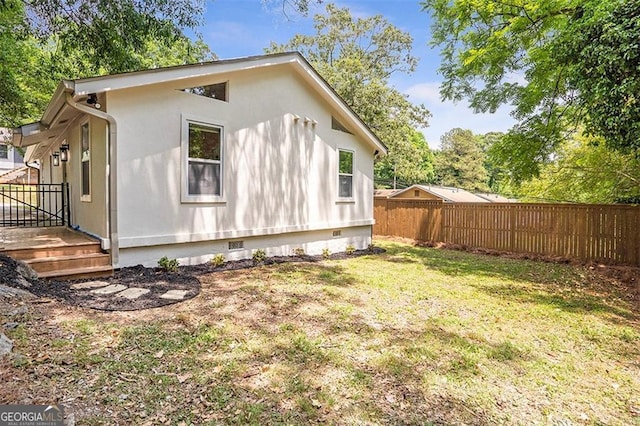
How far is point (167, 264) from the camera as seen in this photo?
6.40 meters

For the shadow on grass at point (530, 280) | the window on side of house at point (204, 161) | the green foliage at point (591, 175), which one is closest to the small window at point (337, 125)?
the window on side of house at point (204, 161)

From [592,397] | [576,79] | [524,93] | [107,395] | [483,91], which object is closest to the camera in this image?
[107,395]

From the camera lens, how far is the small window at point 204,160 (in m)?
6.78

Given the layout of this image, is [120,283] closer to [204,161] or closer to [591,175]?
[204,161]

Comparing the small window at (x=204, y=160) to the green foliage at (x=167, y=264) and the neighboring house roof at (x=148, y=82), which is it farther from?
the green foliage at (x=167, y=264)

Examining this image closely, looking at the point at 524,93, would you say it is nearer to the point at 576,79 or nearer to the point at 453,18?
the point at 453,18

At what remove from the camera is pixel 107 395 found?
2549mm

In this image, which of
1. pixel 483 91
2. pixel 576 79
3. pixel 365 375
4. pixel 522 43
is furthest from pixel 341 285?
pixel 483 91

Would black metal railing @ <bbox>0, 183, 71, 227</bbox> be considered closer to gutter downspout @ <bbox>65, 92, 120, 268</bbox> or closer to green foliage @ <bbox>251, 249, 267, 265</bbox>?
gutter downspout @ <bbox>65, 92, 120, 268</bbox>

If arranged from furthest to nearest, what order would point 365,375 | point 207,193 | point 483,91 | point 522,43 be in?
point 483,91 → point 522,43 → point 207,193 → point 365,375

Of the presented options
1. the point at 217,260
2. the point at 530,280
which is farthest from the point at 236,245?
the point at 530,280

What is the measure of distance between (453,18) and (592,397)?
9303mm

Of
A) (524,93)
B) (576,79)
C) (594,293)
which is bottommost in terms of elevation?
(594,293)

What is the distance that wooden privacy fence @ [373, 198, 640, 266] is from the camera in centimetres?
862
